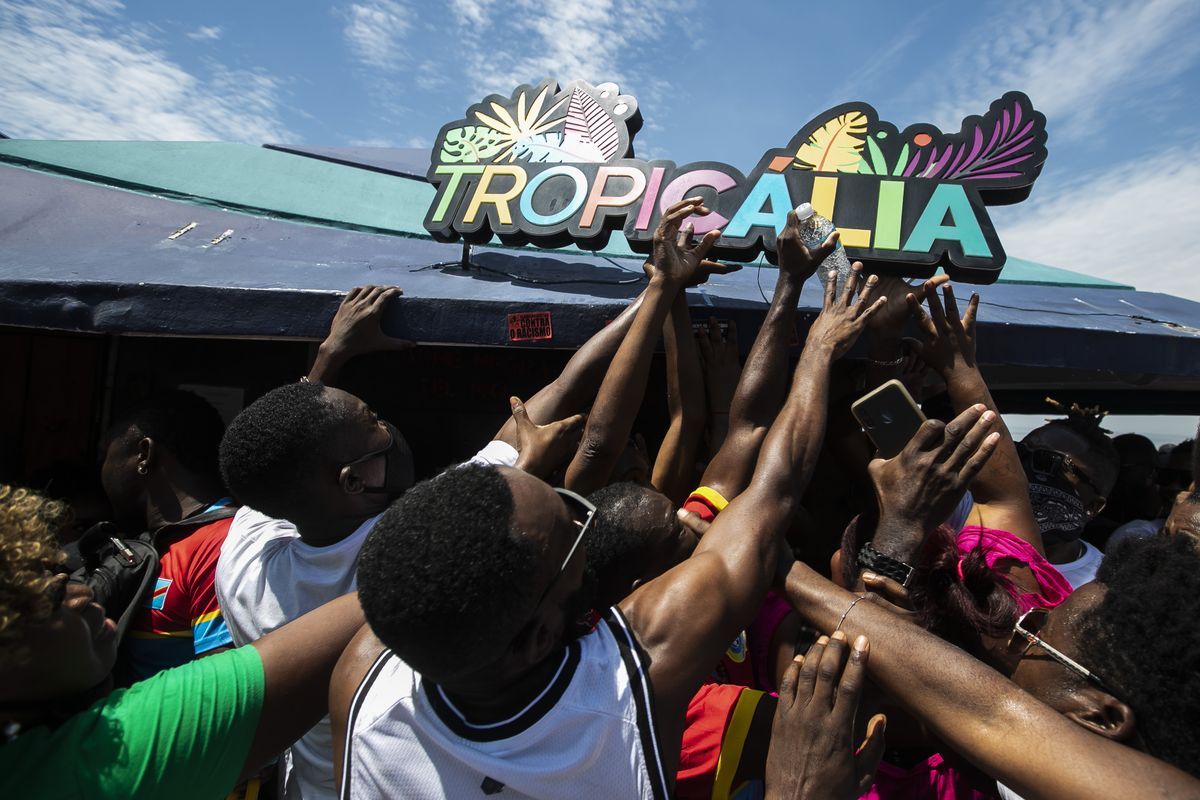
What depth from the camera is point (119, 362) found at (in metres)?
4.71

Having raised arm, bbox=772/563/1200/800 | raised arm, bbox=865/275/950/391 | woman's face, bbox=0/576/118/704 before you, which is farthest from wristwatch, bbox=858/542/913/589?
woman's face, bbox=0/576/118/704

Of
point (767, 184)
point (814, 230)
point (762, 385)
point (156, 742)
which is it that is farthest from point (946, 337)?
point (156, 742)

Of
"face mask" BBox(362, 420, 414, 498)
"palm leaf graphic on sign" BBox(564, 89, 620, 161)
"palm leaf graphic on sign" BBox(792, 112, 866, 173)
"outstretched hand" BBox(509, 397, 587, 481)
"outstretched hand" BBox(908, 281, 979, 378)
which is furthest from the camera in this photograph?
"palm leaf graphic on sign" BBox(564, 89, 620, 161)

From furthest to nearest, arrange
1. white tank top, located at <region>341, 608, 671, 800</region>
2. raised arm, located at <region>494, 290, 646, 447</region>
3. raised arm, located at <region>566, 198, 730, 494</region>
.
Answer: raised arm, located at <region>494, 290, 646, 447</region> → raised arm, located at <region>566, 198, 730, 494</region> → white tank top, located at <region>341, 608, 671, 800</region>

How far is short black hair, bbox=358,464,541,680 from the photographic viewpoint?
114cm

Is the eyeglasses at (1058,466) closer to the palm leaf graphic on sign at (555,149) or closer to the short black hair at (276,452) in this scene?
the palm leaf graphic on sign at (555,149)

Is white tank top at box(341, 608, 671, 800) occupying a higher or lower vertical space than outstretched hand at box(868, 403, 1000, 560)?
lower

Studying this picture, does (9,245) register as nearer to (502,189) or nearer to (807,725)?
(502,189)

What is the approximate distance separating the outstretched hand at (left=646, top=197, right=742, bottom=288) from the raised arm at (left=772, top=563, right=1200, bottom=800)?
152cm

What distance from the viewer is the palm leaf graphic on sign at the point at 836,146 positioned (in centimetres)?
373

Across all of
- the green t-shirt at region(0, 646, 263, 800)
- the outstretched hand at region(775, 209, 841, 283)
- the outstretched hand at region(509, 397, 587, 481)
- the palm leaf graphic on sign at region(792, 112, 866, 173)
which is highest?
the palm leaf graphic on sign at region(792, 112, 866, 173)

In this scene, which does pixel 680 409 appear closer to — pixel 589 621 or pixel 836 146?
pixel 589 621

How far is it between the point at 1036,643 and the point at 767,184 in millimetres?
2710

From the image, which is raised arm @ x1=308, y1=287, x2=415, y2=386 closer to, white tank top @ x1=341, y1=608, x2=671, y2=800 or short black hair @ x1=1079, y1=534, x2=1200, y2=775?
white tank top @ x1=341, y1=608, x2=671, y2=800
